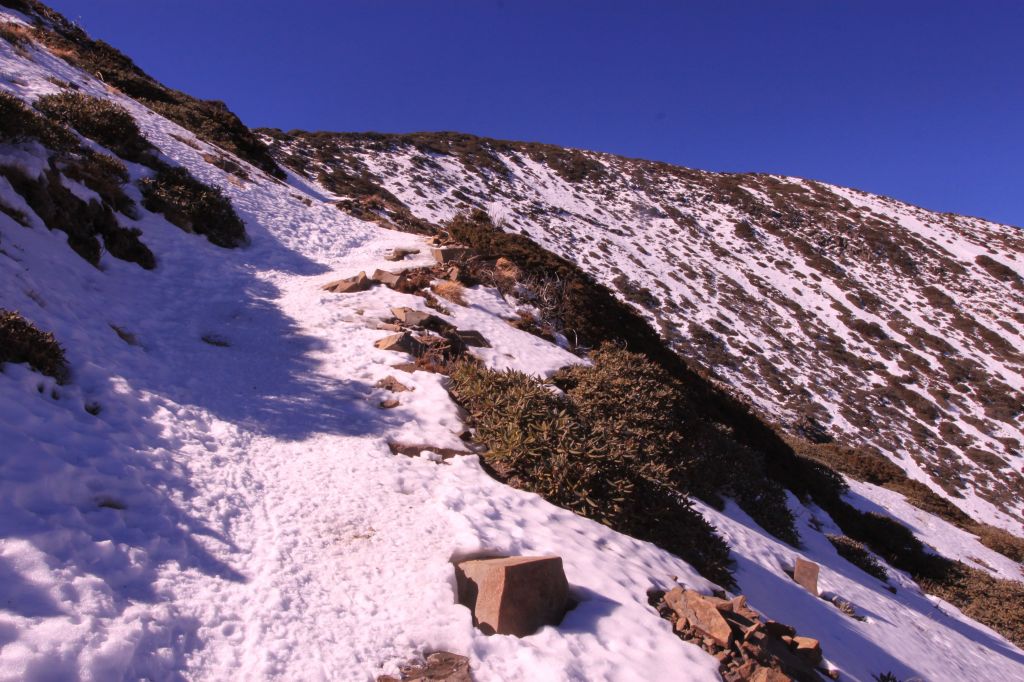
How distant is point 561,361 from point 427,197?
31.1 metres

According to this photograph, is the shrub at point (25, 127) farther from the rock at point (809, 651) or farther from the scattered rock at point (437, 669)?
the rock at point (809, 651)

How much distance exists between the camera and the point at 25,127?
365 inches

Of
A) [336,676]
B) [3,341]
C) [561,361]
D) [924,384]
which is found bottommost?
[336,676]

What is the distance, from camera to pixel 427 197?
131ft

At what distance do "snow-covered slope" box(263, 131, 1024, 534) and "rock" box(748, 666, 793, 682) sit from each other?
2537 centimetres

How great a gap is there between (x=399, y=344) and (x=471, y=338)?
5.71ft

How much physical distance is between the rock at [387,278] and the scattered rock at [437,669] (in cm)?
952

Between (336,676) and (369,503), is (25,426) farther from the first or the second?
(336,676)

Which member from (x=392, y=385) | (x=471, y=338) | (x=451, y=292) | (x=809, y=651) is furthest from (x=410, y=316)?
(x=809, y=651)

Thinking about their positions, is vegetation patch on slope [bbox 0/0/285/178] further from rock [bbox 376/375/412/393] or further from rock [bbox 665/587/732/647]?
rock [bbox 665/587/732/647]

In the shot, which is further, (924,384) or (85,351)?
(924,384)

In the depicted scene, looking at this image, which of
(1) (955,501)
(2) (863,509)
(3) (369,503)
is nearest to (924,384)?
(1) (955,501)

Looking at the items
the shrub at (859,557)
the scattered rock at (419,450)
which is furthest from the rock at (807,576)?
the scattered rock at (419,450)

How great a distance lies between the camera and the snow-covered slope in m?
30.3
